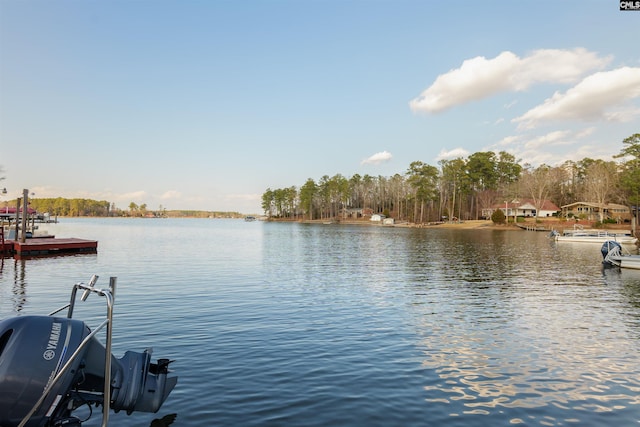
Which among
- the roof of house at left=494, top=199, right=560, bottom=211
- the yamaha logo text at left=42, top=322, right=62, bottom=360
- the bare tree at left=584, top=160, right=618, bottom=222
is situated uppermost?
the bare tree at left=584, top=160, right=618, bottom=222

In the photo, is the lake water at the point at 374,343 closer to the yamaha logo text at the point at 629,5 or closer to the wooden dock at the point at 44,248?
the wooden dock at the point at 44,248

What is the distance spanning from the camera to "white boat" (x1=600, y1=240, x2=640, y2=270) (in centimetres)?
3339

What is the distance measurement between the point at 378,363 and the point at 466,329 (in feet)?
17.3

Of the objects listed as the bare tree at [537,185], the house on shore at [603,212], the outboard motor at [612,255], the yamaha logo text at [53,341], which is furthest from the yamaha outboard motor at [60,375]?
the bare tree at [537,185]

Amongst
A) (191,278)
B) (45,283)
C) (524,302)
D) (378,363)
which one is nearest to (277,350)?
(378,363)

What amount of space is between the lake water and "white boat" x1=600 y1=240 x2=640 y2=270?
5861mm

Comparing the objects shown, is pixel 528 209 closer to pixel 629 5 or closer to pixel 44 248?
pixel 629 5

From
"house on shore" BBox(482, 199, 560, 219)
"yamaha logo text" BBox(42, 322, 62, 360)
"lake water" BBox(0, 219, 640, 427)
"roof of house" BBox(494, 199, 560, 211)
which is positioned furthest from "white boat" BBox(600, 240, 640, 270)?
"roof of house" BBox(494, 199, 560, 211)

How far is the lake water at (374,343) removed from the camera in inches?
326

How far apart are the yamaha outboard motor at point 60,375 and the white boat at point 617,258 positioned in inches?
1503

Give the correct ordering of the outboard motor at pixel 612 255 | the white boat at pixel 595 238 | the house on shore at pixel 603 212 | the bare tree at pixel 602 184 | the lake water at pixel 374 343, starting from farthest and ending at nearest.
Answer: the house on shore at pixel 603 212, the bare tree at pixel 602 184, the white boat at pixel 595 238, the outboard motor at pixel 612 255, the lake water at pixel 374 343

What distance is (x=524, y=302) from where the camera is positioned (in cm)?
1986

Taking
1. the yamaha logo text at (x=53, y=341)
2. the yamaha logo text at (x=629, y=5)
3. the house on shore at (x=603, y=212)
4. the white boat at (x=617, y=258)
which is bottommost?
the white boat at (x=617, y=258)

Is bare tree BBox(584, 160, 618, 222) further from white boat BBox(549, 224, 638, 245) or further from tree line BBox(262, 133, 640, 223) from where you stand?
white boat BBox(549, 224, 638, 245)
